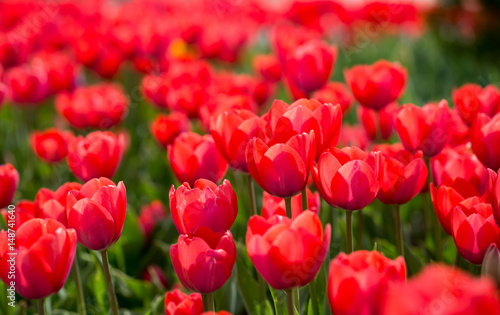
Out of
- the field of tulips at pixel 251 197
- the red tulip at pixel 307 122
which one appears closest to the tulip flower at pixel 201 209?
the field of tulips at pixel 251 197

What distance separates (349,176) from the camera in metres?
0.81

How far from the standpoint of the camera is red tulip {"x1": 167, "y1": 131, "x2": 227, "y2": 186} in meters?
1.12

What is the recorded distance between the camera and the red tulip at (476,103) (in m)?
1.20

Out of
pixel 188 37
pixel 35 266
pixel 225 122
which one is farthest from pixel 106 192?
pixel 188 37

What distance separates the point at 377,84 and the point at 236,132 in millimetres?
540

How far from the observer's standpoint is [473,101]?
121 centimetres

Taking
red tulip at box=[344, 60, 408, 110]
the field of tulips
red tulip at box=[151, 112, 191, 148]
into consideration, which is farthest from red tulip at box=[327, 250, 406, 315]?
red tulip at box=[151, 112, 191, 148]

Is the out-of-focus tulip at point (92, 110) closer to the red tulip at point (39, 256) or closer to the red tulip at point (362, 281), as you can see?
the red tulip at point (39, 256)

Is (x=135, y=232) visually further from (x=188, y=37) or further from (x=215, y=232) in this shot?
(x=188, y=37)

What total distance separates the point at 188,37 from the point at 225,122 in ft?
6.52

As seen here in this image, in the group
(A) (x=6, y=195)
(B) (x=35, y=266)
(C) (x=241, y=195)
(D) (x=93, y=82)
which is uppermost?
(B) (x=35, y=266)

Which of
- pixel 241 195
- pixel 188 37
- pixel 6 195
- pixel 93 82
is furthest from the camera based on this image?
pixel 93 82

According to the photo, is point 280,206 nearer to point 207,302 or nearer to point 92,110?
point 207,302

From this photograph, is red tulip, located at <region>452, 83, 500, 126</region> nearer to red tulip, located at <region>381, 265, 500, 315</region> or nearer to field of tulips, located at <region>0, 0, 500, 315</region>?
field of tulips, located at <region>0, 0, 500, 315</region>
